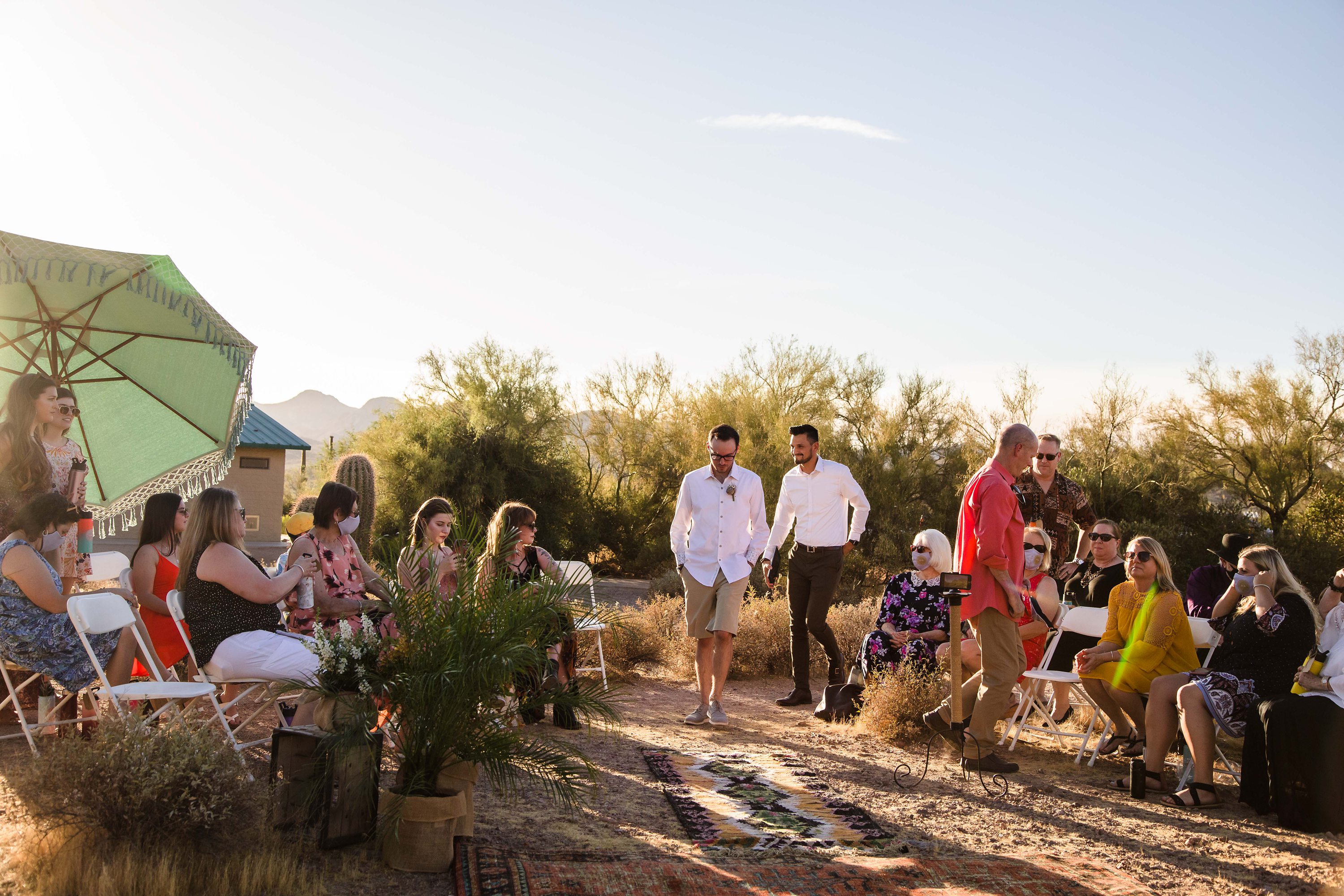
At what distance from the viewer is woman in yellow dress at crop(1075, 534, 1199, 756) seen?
208 inches

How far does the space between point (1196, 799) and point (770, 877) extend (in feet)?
7.71

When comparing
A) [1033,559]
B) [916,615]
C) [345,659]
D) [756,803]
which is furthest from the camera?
[1033,559]

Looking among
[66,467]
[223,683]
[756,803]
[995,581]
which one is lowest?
[756,803]

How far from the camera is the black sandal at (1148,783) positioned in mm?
4863

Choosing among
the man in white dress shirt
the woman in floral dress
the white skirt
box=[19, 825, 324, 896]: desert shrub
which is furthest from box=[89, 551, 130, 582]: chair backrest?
the man in white dress shirt

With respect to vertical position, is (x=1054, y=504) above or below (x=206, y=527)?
above

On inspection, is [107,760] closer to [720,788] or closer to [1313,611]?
[720,788]

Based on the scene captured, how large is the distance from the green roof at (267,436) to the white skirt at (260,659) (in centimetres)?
2133

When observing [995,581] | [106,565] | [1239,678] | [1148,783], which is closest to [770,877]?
[995,581]

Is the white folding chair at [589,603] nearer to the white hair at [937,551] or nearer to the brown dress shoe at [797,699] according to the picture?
the brown dress shoe at [797,699]

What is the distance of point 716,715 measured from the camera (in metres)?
6.43

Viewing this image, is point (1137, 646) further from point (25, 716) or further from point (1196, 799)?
point (25, 716)

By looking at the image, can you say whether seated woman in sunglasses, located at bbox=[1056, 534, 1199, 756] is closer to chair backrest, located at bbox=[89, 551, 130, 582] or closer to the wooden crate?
the wooden crate

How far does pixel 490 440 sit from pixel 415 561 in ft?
69.5
